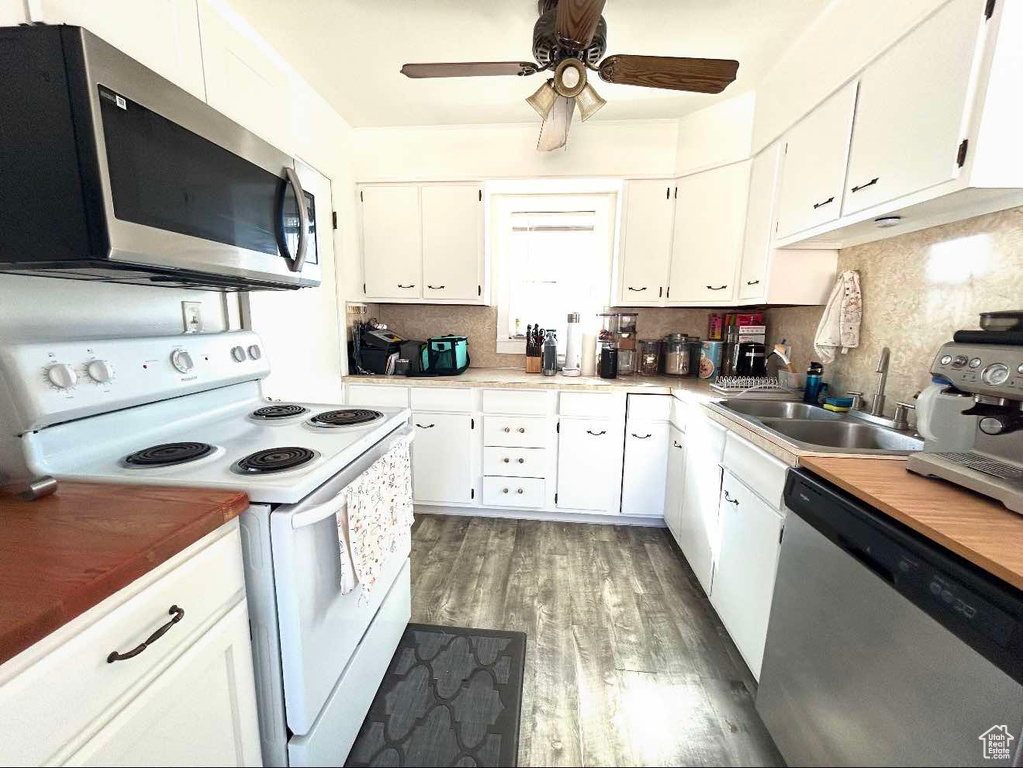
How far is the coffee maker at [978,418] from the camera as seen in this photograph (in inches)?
34.8

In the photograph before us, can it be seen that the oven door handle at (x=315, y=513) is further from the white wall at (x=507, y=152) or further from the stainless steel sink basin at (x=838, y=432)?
the white wall at (x=507, y=152)

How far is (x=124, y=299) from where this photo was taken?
1.14 m

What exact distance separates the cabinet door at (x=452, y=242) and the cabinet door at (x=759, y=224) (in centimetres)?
150

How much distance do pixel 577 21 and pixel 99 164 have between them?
128cm

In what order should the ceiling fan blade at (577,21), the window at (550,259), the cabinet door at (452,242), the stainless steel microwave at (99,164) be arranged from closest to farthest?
the stainless steel microwave at (99,164)
the ceiling fan blade at (577,21)
the cabinet door at (452,242)
the window at (550,259)

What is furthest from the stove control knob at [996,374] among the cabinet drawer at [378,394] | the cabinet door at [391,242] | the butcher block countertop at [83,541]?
the cabinet door at [391,242]

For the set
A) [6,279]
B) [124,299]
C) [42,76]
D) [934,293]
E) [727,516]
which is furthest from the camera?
[727,516]

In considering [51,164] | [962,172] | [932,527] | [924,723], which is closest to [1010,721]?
[924,723]

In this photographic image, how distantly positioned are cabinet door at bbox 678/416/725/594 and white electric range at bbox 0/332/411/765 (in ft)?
4.42

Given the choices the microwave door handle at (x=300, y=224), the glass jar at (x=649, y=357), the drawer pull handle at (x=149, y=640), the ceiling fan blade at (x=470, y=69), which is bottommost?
the drawer pull handle at (x=149, y=640)

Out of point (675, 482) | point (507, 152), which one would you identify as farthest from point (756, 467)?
point (507, 152)

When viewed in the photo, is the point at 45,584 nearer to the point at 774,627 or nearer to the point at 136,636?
the point at 136,636

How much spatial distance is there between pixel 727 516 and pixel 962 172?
4.08 feet

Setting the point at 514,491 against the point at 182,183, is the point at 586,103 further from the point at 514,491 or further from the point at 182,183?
the point at 514,491
